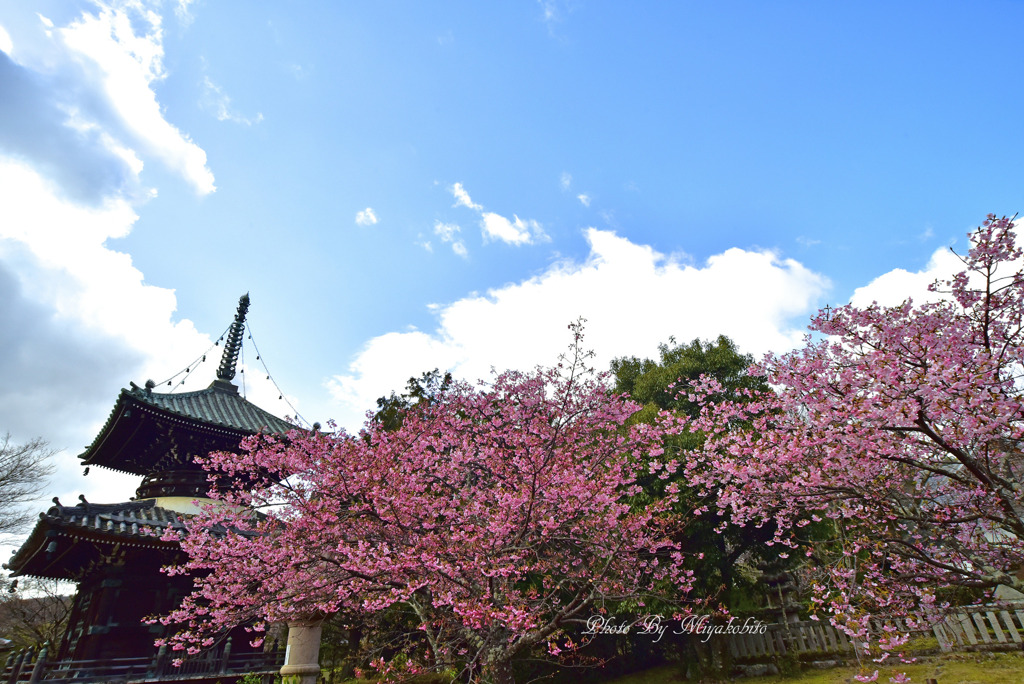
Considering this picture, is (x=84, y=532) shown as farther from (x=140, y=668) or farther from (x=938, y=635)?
(x=938, y=635)

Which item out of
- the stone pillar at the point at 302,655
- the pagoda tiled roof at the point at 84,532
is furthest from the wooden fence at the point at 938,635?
the pagoda tiled roof at the point at 84,532

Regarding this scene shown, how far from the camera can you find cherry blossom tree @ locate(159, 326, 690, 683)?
24.2 ft

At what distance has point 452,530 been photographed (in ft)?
25.5

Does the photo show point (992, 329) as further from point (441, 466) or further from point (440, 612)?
point (440, 612)

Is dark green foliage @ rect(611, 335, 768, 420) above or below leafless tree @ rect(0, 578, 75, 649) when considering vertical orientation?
above

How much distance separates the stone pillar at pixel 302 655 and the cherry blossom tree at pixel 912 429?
8.62 m

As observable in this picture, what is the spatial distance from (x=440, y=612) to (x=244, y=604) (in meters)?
3.31

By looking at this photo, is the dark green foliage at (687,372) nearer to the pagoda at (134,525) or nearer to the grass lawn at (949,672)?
the grass lawn at (949,672)

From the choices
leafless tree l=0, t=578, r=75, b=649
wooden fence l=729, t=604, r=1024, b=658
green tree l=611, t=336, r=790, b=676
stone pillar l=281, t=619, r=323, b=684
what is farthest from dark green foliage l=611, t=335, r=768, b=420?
leafless tree l=0, t=578, r=75, b=649

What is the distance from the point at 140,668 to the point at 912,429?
13062mm

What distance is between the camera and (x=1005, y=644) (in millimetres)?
10648

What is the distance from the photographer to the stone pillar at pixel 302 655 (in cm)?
969

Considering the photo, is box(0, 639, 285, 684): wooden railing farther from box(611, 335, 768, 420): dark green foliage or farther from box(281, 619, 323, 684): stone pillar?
box(611, 335, 768, 420): dark green foliage

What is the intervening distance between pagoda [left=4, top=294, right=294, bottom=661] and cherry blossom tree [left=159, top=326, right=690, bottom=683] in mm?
898
